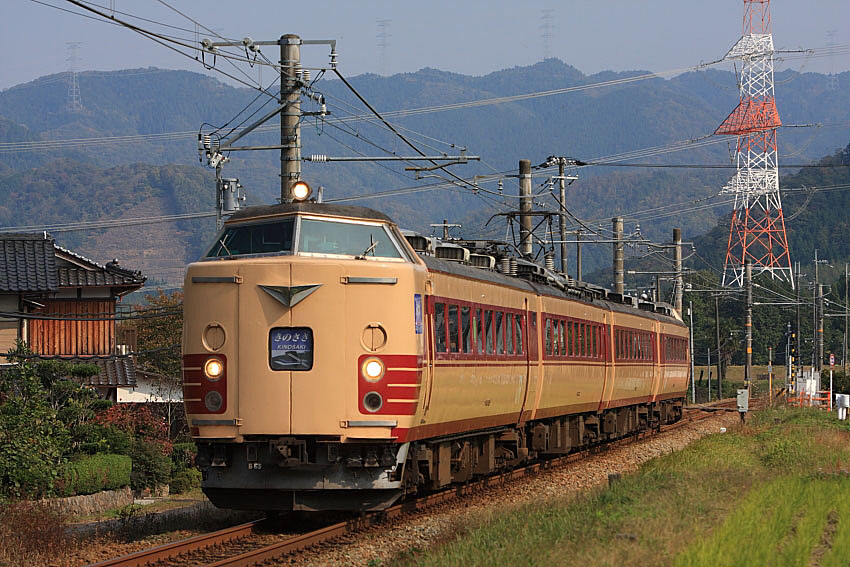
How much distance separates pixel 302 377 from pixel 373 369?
0.77 metres

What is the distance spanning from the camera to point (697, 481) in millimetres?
16172

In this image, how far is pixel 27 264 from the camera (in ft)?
105

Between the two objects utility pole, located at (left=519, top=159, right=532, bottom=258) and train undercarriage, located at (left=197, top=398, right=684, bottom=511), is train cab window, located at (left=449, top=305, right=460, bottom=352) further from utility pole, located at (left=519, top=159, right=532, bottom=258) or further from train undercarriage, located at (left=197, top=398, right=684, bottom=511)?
utility pole, located at (left=519, top=159, right=532, bottom=258)

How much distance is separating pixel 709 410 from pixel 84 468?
31.0 metres

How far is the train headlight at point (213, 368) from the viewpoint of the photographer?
13500 mm

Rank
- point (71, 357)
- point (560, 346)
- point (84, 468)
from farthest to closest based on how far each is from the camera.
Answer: point (71, 357), point (84, 468), point (560, 346)

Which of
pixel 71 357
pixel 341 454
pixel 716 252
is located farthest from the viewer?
pixel 716 252

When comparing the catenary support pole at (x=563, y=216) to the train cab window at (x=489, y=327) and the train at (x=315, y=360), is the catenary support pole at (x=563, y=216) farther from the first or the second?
the train at (x=315, y=360)

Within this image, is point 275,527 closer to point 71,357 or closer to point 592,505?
point 592,505

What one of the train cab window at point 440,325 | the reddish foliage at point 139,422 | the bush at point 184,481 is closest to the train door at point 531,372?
the train cab window at point 440,325

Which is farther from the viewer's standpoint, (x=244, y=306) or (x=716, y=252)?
(x=716, y=252)

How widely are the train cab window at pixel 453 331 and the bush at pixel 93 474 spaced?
1083cm

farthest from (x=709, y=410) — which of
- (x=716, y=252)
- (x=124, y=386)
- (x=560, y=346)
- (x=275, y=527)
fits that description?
(x=716, y=252)

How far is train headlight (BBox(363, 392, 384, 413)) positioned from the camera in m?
13.3
